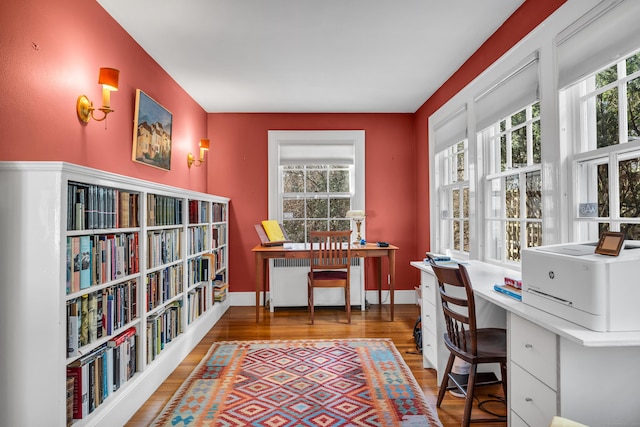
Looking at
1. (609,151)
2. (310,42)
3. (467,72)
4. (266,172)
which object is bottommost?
(609,151)

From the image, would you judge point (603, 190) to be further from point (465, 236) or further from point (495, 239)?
point (465, 236)

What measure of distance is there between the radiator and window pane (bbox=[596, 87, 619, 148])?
3.29 meters

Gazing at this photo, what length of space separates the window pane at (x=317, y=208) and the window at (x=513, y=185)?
2.40m

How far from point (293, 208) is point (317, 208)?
333 mm

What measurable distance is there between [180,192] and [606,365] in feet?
9.64

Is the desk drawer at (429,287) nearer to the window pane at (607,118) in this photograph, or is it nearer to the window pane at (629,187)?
the window pane at (629,187)

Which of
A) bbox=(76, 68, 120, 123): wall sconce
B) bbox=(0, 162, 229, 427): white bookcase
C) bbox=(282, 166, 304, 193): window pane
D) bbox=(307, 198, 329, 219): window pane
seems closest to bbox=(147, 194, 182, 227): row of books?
bbox=(0, 162, 229, 427): white bookcase

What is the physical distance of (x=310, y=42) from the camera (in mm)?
3080

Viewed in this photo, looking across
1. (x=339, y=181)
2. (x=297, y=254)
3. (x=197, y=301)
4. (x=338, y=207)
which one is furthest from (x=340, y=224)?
(x=197, y=301)

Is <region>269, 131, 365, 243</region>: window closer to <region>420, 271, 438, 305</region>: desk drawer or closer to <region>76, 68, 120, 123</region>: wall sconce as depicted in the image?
<region>420, 271, 438, 305</region>: desk drawer

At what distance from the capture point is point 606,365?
136 centimetres

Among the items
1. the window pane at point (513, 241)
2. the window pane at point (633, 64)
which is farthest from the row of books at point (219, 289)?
the window pane at point (633, 64)

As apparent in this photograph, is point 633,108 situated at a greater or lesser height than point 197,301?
greater

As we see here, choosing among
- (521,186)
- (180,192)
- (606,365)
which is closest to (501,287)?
(606,365)
